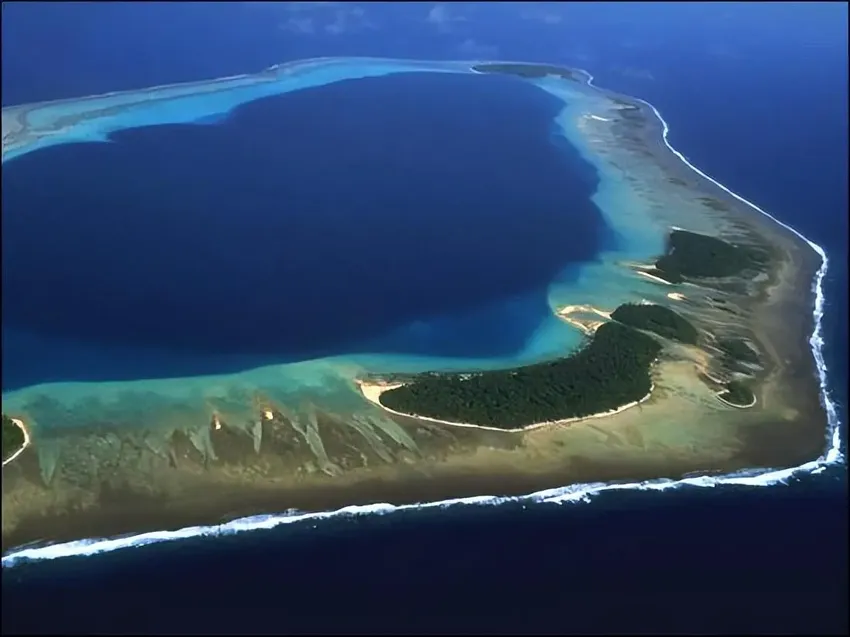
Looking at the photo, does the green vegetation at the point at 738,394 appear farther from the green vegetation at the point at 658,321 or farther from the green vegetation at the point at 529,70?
the green vegetation at the point at 529,70

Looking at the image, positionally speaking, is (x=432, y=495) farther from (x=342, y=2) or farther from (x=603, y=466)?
(x=342, y=2)

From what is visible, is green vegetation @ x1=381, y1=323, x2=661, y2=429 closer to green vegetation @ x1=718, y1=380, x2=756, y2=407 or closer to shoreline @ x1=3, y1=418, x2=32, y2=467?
green vegetation @ x1=718, y1=380, x2=756, y2=407

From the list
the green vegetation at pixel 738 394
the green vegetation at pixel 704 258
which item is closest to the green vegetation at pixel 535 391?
the green vegetation at pixel 738 394

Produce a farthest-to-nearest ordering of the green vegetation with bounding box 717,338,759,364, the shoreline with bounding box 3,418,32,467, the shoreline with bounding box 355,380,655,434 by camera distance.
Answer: the green vegetation with bounding box 717,338,759,364
the shoreline with bounding box 355,380,655,434
the shoreline with bounding box 3,418,32,467

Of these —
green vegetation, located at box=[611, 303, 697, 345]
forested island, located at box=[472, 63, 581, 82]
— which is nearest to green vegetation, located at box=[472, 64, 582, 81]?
forested island, located at box=[472, 63, 581, 82]

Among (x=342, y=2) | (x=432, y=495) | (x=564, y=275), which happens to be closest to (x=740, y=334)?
(x=564, y=275)
